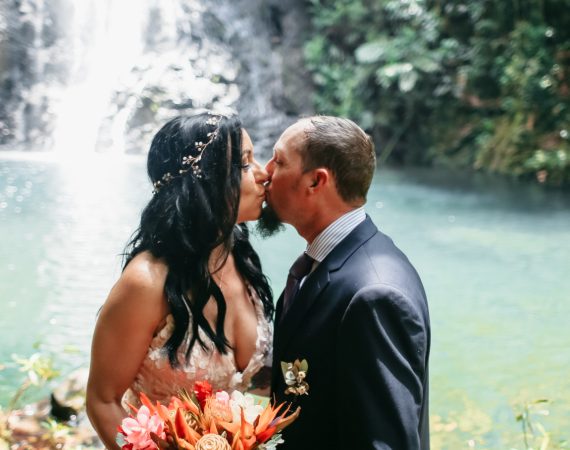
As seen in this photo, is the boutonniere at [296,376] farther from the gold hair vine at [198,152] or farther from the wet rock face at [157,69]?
the wet rock face at [157,69]

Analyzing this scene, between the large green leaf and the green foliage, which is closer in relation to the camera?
the green foliage

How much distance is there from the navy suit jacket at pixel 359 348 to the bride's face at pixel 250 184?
477mm

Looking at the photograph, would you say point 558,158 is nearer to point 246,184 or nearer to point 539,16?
point 539,16

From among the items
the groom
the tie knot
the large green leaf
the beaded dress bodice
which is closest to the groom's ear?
the groom

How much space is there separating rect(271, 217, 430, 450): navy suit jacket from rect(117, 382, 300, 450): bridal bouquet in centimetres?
26

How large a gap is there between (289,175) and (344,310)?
54cm

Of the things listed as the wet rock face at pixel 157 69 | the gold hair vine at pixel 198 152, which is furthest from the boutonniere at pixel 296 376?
the wet rock face at pixel 157 69

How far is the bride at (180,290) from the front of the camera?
222 centimetres

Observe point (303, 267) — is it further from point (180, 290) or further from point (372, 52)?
point (372, 52)

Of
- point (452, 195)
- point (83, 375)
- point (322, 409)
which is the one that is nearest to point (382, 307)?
point (322, 409)

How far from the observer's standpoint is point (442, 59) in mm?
19609

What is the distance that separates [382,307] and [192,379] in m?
0.91

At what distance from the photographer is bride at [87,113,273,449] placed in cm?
222

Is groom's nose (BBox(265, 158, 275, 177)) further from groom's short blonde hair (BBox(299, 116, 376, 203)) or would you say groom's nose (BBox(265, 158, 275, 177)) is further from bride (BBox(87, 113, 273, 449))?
groom's short blonde hair (BBox(299, 116, 376, 203))
